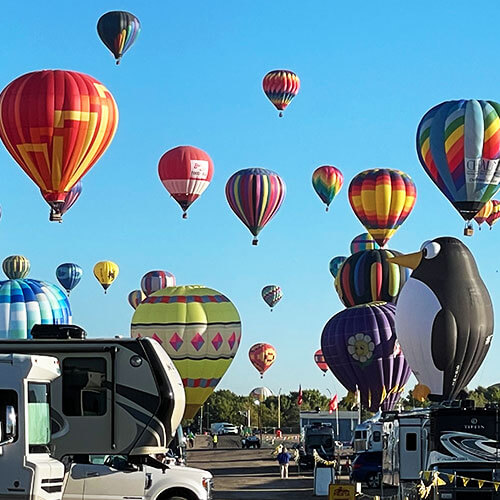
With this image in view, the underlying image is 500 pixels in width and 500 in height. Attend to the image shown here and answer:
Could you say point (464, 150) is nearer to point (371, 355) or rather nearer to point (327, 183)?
point (371, 355)

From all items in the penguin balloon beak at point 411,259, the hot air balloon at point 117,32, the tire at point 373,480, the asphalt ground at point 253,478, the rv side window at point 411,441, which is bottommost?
the asphalt ground at point 253,478

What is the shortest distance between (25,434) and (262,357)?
82403mm

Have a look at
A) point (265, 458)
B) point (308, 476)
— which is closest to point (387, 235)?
point (265, 458)

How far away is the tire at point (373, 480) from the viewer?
3456 centimetres

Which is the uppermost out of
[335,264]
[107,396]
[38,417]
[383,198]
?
[383,198]

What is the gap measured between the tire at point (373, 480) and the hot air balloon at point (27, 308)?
17006mm

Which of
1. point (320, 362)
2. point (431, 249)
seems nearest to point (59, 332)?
point (431, 249)

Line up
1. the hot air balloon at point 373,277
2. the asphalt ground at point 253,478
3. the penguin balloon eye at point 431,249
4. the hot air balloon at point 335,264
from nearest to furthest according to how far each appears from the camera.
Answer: the asphalt ground at point 253,478 → the penguin balloon eye at point 431,249 → the hot air balloon at point 373,277 → the hot air balloon at point 335,264

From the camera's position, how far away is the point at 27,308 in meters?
48.7

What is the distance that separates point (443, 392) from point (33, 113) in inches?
624

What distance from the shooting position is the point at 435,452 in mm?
21750

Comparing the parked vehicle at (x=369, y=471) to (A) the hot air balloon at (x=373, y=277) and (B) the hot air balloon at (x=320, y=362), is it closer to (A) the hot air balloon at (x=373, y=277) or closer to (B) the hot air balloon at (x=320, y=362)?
(A) the hot air balloon at (x=373, y=277)

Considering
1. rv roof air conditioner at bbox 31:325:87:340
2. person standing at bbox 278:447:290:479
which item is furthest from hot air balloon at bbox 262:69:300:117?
rv roof air conditioner at bbox 31:325:87:340

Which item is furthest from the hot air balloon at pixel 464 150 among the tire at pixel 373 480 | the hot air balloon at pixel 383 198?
the tire at pixel 373 480
